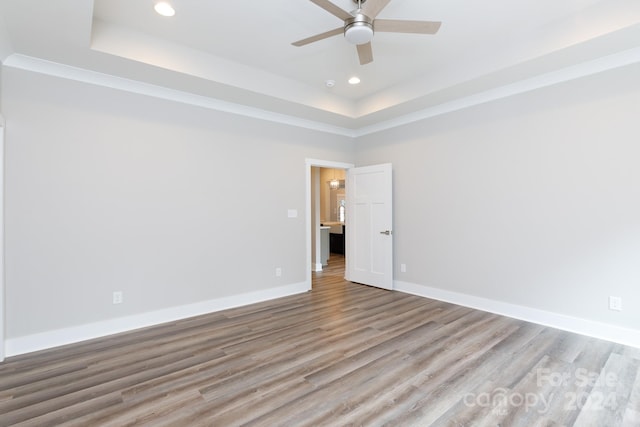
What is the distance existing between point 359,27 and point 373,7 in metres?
0.16

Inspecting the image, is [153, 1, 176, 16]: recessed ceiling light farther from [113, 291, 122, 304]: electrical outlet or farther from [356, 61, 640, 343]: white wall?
[356, 61, 640, 343]: white wall

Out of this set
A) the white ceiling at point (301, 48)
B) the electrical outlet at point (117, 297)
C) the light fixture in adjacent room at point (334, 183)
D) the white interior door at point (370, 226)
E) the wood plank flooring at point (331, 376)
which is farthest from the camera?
the light fixture in adjacent room at point (334, 183)

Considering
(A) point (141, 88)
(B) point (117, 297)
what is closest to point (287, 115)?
(A) point (141, 88)

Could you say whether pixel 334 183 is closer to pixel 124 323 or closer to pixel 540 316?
pixel 540 316

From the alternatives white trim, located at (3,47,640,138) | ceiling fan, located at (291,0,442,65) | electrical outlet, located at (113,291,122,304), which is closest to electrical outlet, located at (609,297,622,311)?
white trim, located at (3,47,640,138)

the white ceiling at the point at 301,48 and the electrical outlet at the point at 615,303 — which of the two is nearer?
the white ceiling at the point at 301,48

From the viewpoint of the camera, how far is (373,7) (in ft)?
7.41

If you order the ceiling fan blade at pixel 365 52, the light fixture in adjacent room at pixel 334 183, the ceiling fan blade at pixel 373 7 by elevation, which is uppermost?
the ceiling fan blade at pixel 373 7

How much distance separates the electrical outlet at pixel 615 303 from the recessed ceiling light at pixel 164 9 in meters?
4.83

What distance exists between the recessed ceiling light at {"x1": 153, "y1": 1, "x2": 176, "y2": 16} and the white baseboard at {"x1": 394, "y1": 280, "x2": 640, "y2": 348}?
439 centimetres

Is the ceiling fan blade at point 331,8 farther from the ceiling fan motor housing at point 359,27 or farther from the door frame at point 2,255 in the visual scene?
the door frame at point 2,255

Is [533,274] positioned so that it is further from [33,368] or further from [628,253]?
[33,368]

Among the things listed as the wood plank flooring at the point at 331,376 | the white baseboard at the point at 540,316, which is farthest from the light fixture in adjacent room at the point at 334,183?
the wood plank flooring at the point at 331,376

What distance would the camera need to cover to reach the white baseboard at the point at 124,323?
287 cm
